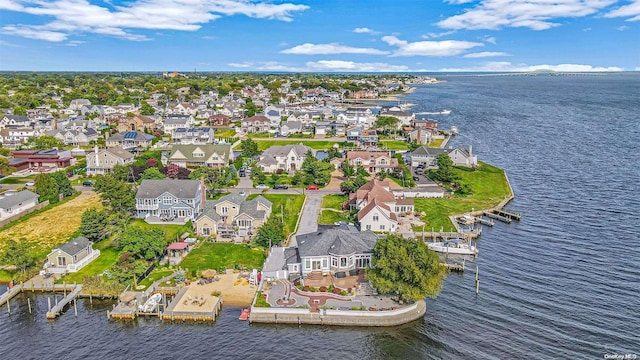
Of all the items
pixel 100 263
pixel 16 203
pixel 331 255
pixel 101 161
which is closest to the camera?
pixel 331 255

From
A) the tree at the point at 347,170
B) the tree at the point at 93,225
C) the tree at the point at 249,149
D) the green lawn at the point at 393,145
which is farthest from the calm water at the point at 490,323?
the tree at the point at 249,149

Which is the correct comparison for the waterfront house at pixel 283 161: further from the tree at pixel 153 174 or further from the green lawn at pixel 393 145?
the green lawn at pixel 393 145

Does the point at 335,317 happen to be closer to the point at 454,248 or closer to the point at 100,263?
the point at 454,248

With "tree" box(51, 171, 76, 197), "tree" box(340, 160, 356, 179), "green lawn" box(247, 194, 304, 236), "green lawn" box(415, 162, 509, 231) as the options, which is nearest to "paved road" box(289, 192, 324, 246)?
"green lawn" box(247, 194, 304, 236)

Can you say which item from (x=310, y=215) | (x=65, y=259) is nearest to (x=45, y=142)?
(x=65, y=259)

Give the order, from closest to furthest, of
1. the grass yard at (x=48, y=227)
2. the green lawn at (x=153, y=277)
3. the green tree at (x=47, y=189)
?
the green lawn at (x=153, y=277) → the grass yard at (x=48, y=227) → the green tree at (x=47, y=189)

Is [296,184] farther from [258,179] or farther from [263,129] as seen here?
[263,129]
